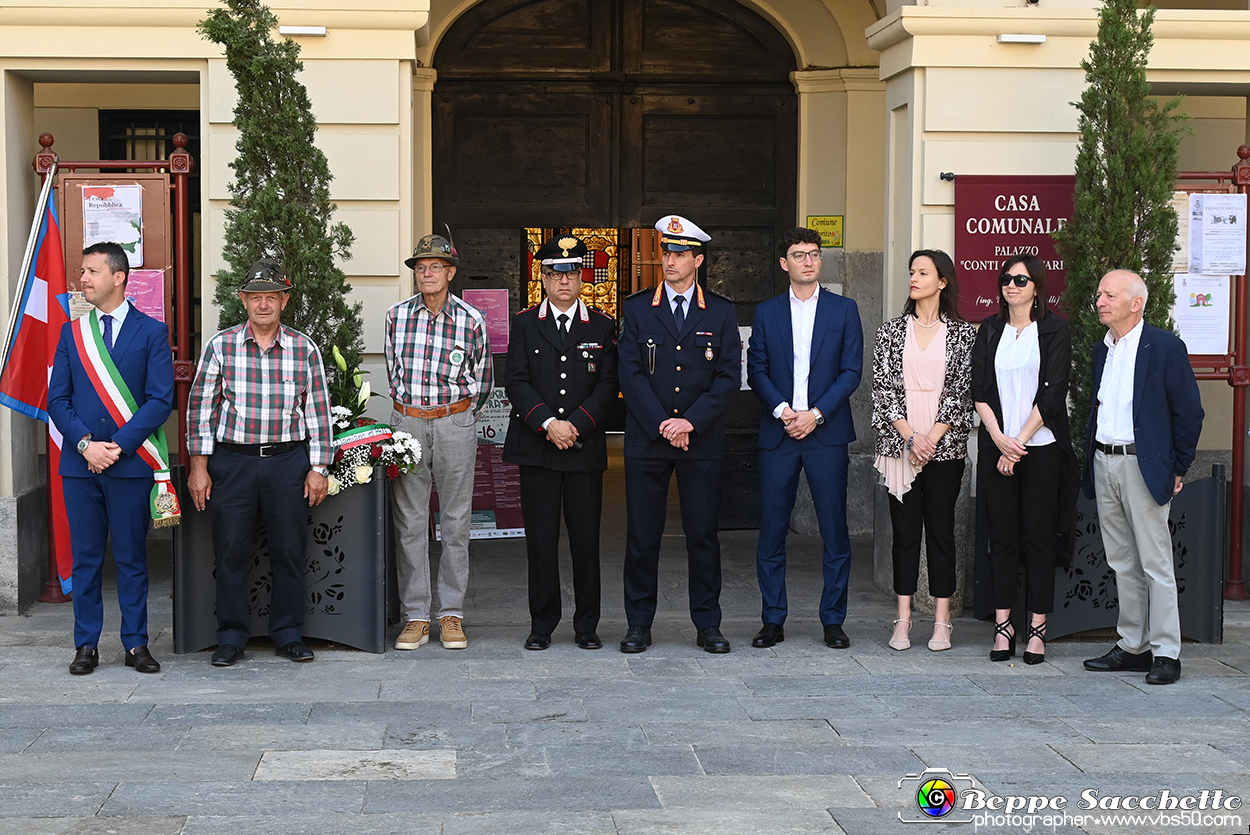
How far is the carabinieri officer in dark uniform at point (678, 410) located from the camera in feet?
21.8

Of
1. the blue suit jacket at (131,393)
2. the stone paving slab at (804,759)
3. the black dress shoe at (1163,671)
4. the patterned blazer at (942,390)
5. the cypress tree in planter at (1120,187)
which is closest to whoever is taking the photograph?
the stone paving slab at (804,759)

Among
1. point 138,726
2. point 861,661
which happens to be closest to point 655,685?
point 861,661

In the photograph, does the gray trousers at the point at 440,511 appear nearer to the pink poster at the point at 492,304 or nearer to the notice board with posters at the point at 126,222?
the notice board with posters at the point at 126,222

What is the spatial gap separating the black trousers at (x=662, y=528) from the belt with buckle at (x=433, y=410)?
86 centimetres

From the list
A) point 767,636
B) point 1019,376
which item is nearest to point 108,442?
point 767,636

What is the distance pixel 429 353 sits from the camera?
663cm

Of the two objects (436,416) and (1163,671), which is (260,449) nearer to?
(436,416)

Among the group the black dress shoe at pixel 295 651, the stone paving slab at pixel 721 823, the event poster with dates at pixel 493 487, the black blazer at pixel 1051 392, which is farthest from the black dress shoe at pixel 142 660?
the black blazer at pixel 1051 392

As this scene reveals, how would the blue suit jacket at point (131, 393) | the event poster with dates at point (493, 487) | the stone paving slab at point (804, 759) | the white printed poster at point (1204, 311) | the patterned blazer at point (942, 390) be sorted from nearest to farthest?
1. the stone paving slab at point (804, 759)
2. the blue suit jacket at point (131, 393)
3. the patterned blazer at point (942, 390)
4. the white printed poster at point (1204, 311)
5. the event poster with dates at point (493, 487)

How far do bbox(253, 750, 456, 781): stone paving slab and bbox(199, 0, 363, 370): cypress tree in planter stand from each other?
2349 millimetres

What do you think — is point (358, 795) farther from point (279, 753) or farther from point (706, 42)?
point (706, 42)

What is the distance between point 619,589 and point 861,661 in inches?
86.2

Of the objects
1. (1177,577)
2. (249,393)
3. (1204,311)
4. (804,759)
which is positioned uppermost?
(1204,311)

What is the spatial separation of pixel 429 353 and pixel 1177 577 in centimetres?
386
